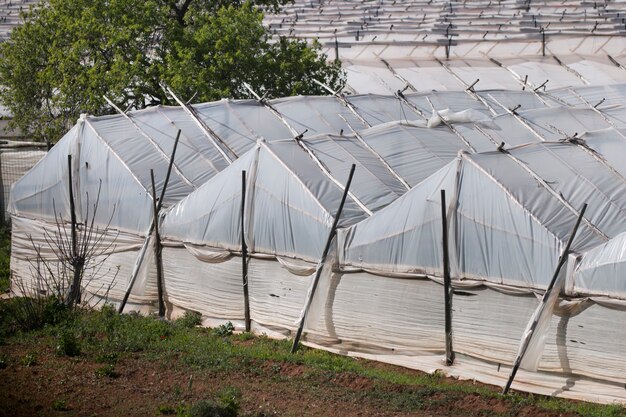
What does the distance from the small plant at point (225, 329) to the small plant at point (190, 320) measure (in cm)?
47

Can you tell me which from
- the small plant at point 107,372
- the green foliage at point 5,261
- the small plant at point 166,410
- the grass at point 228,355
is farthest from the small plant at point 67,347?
the green foliage at point 5,261

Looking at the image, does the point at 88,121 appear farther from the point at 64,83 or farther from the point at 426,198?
the point at 426,198

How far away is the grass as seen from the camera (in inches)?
480

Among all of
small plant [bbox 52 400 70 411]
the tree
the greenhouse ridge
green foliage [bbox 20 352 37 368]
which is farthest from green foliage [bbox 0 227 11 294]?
small plant [bbox 52 400 70 411]

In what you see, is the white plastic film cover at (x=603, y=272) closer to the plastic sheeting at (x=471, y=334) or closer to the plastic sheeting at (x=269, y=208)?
the plastic sheeting at (x=471, y=334)

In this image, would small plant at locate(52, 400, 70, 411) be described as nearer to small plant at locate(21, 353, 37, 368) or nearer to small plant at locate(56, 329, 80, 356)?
small plant at locate(21, 353, 37, 368)

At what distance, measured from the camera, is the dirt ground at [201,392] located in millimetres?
11625

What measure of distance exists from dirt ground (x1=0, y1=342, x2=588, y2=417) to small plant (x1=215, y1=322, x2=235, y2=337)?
2.77 m

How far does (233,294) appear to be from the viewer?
17.0 meters

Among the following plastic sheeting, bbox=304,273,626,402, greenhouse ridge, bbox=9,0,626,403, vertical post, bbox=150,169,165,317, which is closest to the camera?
plastic sheeting, bbox=304,273,626,402

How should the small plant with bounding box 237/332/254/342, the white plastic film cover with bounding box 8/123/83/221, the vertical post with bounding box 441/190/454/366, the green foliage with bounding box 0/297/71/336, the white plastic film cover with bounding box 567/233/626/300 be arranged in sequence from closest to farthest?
the white plastic film cover with bounding box 567/233/626/300
the vertical post with bounding box 441/190/454/366
the green foliage with bounding box 0/297/71/336
the small plant with bounding box 237/332/254/342
the white plastic film cover with bounding box 8/123/83/221

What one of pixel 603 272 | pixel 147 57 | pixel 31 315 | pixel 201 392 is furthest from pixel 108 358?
pixel 147 57

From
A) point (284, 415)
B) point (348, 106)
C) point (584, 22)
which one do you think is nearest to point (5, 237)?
point (348, 106)

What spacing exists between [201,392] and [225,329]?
4.41 meters
